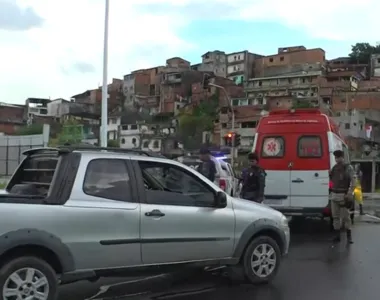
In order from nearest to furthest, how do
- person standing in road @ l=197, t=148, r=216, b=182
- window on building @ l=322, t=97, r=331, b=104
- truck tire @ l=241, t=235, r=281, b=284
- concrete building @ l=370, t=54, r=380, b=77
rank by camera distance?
truck tire @ l=241, t=235, r=281, b=284 → person standing in road @ l=197, t=148, r=216, b=182 → window on building @ l=322, t=97, r=331, b=104 → concrete building @ l=370, t=54, r=380, b=77

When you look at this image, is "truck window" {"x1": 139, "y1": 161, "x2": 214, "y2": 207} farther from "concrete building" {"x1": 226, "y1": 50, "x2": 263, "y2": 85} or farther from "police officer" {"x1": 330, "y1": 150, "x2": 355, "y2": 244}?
"concrete building" {"x1": 226, "y1": 50, "x2": 263, "y2": 85}

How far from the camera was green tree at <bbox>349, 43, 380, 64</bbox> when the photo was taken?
115500 mm

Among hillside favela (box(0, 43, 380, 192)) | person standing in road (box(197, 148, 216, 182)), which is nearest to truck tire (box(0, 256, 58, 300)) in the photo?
person standing in road (box(197, 148, 216, 182))

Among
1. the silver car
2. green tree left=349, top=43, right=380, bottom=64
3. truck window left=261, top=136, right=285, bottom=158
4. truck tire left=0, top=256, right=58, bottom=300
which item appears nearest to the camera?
truck tire left=0, top=256, right=58, bottom=300

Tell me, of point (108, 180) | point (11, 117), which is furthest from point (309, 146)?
point (11, 117)

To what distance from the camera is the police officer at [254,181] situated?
9516 millimetres

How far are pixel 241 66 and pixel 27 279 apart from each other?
4605 inches

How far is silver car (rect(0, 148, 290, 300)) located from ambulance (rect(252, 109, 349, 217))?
4573 mm

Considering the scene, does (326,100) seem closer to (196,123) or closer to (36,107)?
(196,123)

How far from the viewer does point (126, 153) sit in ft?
20.1

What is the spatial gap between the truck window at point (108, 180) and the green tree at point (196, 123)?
80.8 metres

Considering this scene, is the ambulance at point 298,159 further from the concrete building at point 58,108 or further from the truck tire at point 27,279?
the concrete building at point 58,108

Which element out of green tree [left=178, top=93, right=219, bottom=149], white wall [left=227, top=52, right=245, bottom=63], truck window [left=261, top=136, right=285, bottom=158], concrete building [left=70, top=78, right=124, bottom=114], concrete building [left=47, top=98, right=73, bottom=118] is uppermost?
white wall [left=227, top=52, right=245, bottom=63]

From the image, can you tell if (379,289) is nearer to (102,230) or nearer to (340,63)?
(102,230)
